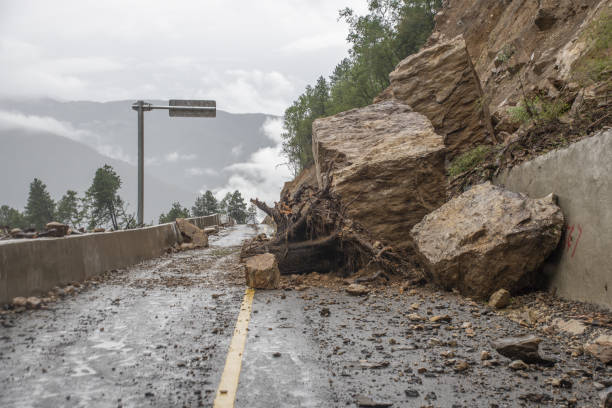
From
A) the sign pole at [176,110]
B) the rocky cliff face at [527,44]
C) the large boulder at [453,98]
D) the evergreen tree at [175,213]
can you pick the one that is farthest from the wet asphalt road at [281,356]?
the evergreen tree at [175,213]

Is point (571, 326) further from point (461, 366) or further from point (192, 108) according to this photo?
point (192, 108)

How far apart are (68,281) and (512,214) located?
6.40 m

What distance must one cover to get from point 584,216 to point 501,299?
129 centimetres

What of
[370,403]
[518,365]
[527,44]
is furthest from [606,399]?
[527,44]

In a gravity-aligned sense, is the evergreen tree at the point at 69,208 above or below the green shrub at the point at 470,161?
above

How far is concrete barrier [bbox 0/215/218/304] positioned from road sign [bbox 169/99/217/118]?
6.43m

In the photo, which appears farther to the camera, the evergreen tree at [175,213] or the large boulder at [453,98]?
the evergreen tree at [175,213]

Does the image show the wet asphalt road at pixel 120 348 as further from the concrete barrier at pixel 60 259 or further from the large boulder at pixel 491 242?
the large boulder at pixel 491 242

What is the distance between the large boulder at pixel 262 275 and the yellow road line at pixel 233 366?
1579 mm

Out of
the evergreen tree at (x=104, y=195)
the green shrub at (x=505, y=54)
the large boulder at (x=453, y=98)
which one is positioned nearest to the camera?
the large boulder at (x=453, y=98)

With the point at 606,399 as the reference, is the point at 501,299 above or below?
above

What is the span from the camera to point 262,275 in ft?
22.1

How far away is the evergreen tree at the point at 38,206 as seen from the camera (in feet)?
174

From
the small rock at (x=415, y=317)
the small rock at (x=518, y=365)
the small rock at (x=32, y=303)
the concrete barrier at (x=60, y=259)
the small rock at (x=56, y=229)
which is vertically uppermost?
the small rock at (x=56, y=229)
